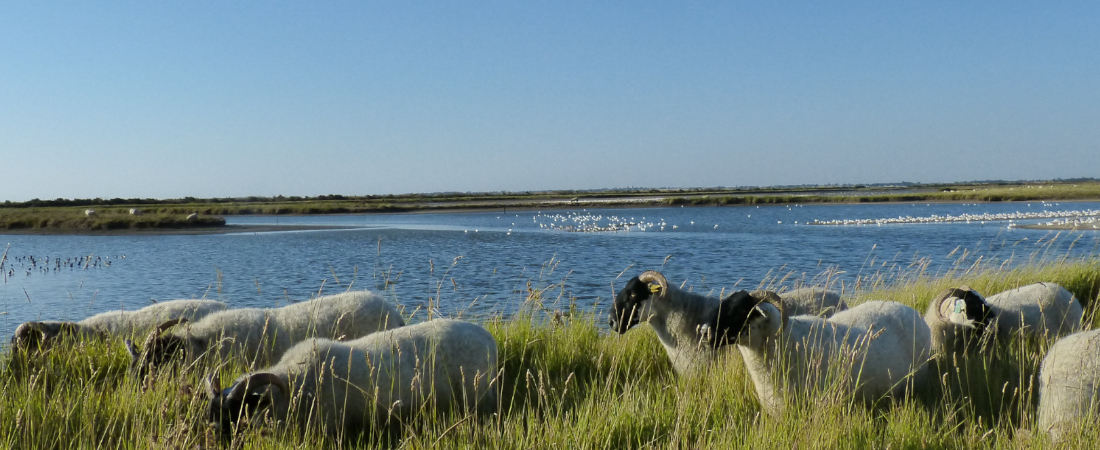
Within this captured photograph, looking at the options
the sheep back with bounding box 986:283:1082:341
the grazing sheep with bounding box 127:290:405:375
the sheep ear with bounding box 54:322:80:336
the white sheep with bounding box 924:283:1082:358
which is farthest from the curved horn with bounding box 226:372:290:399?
the sheep back with bounding box 986:283:1082:341

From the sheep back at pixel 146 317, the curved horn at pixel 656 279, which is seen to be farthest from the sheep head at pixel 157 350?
the curved horn at pixel 656 279

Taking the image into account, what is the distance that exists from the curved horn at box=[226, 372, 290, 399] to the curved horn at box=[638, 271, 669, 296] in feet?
9.49

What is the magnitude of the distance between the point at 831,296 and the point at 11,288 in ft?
70.6

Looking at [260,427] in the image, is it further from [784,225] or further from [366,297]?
[784,225]

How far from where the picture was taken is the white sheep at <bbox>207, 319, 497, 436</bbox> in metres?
4.38

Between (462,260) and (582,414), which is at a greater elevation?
(582,414)

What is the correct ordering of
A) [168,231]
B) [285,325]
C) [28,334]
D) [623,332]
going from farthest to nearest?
[168,231] < [285,325] < [28,334] < [623,332]

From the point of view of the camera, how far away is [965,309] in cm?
692

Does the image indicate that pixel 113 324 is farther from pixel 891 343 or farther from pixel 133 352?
pixel 891 343

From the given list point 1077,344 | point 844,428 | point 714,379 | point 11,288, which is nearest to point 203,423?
point 714,379

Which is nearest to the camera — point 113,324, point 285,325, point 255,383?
point 255,383

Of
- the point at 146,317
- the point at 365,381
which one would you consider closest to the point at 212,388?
the point at 365,381

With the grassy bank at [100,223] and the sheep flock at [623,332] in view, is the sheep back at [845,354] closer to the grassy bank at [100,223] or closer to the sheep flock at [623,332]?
the sheep flock at [623,332]

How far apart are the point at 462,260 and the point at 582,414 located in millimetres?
22520
